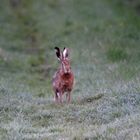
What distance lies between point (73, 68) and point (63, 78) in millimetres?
5823

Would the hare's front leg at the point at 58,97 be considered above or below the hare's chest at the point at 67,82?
below

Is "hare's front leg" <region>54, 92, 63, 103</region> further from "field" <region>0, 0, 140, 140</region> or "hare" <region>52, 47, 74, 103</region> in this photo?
"field" <region>0, 0, 140, 140</region>

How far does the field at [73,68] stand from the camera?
10969 millimetres

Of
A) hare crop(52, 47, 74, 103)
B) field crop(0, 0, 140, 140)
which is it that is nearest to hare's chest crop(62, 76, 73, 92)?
hare crop(52, 47, 74, 103)

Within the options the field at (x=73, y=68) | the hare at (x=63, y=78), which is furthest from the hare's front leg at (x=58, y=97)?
the field at (x=73, y=68)

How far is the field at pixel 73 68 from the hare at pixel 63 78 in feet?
1.02

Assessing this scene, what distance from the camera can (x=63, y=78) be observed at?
13.5m

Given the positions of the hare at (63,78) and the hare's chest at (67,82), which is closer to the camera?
the hare at (63,78)

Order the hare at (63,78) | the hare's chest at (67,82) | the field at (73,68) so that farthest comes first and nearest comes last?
the hare's chest at (67,82) < the hare at (63,78) < the field at (73,68)

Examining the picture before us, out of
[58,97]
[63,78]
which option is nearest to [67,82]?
[63,78]

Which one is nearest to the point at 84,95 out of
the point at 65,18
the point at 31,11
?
the point at 65,18

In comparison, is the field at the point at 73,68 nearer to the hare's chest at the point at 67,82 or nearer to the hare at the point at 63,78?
the hare at the point at 63,78

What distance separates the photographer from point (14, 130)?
10.8m

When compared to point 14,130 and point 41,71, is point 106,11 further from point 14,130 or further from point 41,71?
point 14,130
